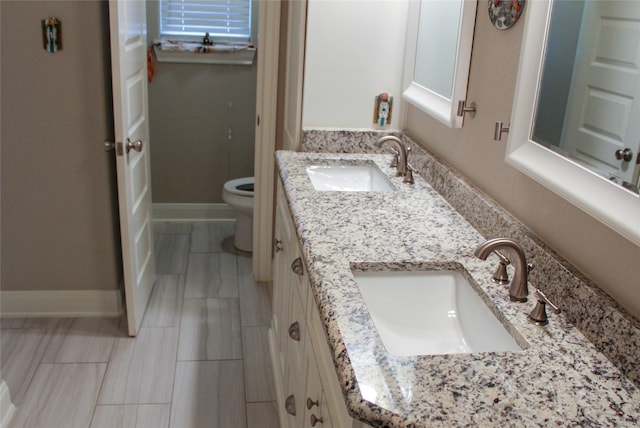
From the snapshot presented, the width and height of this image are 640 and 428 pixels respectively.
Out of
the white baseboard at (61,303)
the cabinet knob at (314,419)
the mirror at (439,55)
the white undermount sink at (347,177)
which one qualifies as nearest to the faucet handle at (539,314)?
the cabinet knob at (314,419)

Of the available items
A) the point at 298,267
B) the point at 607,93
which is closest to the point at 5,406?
the point at 298,267

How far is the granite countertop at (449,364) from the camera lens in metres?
0.99

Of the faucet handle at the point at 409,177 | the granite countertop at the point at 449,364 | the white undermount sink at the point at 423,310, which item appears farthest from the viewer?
the faucet handle at the point at 409,177

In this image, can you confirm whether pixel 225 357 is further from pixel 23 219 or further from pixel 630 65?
pixel 630 65

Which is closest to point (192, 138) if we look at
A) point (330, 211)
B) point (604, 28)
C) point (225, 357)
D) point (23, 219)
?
point (23, 219)

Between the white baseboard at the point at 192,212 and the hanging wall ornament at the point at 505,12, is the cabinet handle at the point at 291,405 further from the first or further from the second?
the white baseboard at the point at 192,212

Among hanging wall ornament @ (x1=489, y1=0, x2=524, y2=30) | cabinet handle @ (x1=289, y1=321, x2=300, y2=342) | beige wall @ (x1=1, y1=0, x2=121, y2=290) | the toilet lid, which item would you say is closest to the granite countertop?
cabinet handle @ (x1=289, y1=321, x2=300, y2=342)

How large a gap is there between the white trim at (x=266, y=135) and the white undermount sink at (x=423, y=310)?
1806 millimetres

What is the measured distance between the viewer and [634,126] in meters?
1.14

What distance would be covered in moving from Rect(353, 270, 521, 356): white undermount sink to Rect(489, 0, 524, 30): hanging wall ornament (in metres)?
0.66

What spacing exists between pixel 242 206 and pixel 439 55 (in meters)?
1.85

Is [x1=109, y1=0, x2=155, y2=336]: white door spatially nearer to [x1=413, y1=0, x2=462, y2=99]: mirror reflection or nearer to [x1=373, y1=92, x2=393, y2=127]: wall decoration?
[x1=373, y1=92, x2=393, y2=127]: wall decoration

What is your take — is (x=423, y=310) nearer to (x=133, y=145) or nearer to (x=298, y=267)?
(x=298, y=267)

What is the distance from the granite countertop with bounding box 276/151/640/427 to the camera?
989mm
